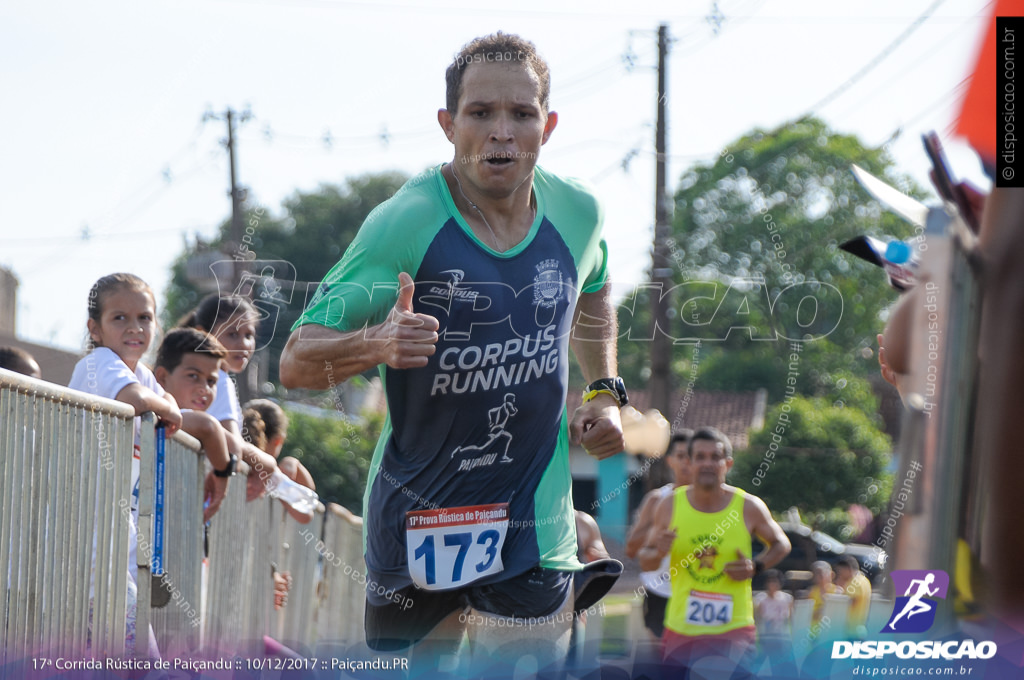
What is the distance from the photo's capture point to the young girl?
3984mm

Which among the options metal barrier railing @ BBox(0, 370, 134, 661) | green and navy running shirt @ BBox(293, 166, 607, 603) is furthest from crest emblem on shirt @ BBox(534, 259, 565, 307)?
metal barrier railing @ BBox(0, 370, 134, 661)

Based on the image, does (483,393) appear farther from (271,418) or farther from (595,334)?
(271,418)

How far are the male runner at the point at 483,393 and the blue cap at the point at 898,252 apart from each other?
99 cm

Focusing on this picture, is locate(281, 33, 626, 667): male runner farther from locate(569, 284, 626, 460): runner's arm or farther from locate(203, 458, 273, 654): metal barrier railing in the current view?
locate(203, 458, 273, 654): metal barrier railing

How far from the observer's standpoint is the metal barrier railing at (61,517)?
287 centimetres

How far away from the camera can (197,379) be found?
4.82 meters

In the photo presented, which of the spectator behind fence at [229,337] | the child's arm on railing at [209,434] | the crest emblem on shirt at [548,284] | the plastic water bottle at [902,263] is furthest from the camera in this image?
the spectator behind fence at [229,337]

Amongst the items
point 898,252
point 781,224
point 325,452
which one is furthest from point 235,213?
point 898,252

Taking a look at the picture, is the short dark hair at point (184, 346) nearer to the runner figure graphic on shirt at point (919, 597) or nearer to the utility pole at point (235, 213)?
the runner figure graphic on shirt at point (919, 597)

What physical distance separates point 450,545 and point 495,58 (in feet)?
4.10

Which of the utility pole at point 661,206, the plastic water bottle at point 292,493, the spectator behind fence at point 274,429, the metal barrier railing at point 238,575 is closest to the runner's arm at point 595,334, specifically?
the metal barrier railing at point 238,575

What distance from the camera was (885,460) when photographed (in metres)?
19.9

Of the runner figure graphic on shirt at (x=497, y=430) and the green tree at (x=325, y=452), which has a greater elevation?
the runner figure graphic on shirt at (x=497, y=430)

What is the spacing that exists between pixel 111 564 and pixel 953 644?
2513 millimetres
